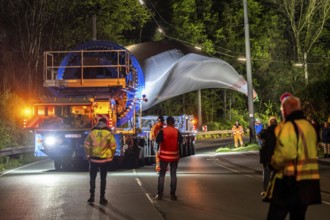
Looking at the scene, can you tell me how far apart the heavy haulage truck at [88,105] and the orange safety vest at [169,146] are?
697cm

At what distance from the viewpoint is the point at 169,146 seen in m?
13.4

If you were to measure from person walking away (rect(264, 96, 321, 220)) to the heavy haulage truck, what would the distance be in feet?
46.3

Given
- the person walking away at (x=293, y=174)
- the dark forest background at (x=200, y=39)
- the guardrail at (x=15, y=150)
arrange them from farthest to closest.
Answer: the dark forest background at (x=200, y=39)
the guardrail at (x=15, y=150)
the person walking away at (x=293, y=174)

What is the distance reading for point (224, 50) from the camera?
6028cm

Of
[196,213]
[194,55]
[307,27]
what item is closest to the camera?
[196,213]

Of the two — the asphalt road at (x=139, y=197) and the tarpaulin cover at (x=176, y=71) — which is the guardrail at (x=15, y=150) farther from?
the tarpaulin cover at (x=176, y=71)

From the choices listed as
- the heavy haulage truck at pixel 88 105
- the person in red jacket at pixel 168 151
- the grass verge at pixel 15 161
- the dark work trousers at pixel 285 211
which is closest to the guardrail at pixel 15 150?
the grass verge at pixel 15 161

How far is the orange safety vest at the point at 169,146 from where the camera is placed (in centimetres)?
1342

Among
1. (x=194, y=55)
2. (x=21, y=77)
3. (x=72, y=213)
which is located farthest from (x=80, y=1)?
(x=72, y=213)

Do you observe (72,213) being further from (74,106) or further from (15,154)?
(15,154)

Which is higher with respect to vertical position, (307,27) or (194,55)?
(307,27)

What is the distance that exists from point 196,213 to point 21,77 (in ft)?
98.8

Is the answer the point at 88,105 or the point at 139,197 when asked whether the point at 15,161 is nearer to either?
the point at 88,105

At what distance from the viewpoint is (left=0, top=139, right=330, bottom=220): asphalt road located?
11242 mm
